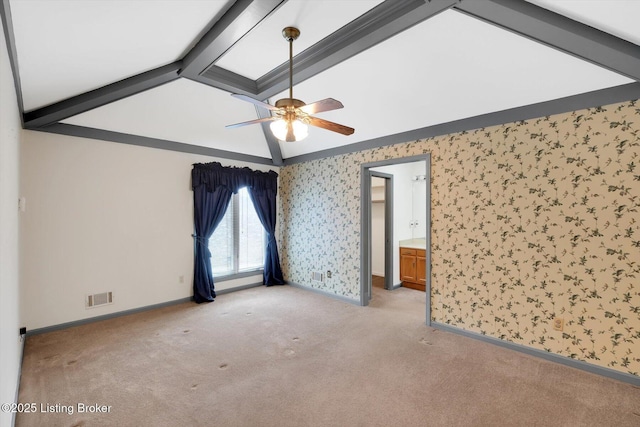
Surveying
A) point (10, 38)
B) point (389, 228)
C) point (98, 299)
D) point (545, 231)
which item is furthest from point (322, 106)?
point (98, 299)

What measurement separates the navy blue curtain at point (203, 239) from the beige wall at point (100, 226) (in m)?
0.11

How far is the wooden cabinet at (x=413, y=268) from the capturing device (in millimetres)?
5332

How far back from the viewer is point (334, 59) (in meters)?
2.62

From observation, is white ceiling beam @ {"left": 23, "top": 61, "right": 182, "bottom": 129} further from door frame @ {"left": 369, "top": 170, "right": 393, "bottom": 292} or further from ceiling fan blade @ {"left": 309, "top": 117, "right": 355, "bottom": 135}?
door frame @ {"left": 369, "top": 170, "right": 393, "bottom": 292}

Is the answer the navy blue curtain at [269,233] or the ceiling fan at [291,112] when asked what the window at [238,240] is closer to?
the navy blue curtain at [269,233]

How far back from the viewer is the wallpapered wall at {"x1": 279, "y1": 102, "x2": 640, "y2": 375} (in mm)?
2504

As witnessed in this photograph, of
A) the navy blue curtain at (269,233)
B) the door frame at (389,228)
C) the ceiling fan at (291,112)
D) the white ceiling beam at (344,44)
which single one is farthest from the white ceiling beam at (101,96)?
the door frame at (389,228)

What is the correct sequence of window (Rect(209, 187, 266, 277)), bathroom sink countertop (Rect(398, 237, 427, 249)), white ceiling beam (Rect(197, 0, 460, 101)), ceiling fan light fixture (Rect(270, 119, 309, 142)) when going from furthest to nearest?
bathroom sink countertop (Rect(398, 237, 427, 249)), window (Rect(209, 187, 266, 277)), ceiling fan light fixture (Rect(270, 119, 309, 142)), white ceiling beam (Rect(197, 0, 460, 101))

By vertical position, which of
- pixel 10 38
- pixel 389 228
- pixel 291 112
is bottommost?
pixel 389 228

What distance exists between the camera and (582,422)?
6.61 feet

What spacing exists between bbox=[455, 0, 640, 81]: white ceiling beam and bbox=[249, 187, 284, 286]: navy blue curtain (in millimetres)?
4249

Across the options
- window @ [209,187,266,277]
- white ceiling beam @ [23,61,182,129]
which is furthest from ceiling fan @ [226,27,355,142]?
window @ [209,187,266,277]

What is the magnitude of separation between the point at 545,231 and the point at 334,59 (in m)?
2.60

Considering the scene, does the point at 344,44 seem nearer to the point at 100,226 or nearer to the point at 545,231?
the point at 545,231
